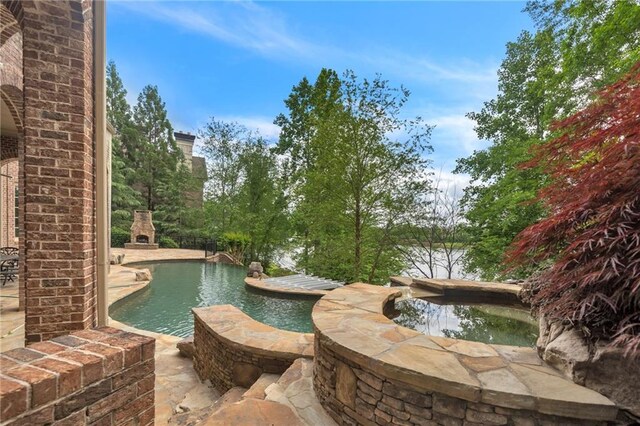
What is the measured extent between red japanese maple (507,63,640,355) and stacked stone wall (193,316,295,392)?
2.23 meters

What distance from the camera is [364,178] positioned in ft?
22.5

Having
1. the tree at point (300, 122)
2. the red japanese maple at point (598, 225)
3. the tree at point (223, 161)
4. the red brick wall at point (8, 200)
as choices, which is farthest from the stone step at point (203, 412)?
the tree at point (223, 161)

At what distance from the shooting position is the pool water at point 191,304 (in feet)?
17.9

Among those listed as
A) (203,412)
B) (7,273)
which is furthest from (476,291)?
(7,273)

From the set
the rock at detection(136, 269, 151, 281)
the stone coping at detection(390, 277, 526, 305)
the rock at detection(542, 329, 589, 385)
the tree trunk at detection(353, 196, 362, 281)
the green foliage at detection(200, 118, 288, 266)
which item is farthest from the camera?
the green foliage at detection(200, 118, 288, 266)

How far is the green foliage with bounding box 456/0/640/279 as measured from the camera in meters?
5.46

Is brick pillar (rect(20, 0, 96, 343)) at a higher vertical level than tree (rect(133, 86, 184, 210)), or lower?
lower

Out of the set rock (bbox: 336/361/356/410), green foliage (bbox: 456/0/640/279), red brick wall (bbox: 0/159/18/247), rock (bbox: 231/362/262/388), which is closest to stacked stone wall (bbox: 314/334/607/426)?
rock (bbox: 336/361/356/410)

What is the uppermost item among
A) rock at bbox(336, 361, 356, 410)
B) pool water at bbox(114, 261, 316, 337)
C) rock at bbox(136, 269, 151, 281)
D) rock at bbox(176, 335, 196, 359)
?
rock at bbox(336, 361, 356, 410)

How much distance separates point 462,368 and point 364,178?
5563 millimetres

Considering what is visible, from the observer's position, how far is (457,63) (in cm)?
550

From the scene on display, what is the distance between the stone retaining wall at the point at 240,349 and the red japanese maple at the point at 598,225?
2.08 metres

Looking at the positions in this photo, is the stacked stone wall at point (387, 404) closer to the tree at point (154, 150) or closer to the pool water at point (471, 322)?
the pool water at point (471, 322)

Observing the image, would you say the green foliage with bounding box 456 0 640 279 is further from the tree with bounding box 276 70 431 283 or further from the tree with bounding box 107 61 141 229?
the tree with bounding box 107 61 141 229
